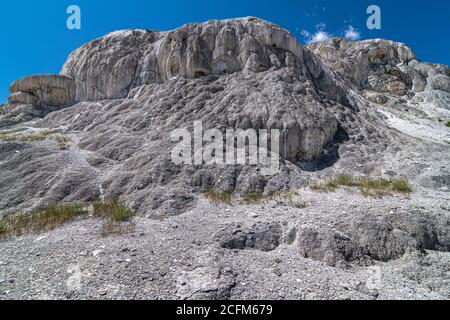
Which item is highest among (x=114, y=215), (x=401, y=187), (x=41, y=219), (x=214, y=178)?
(x=214, y=178)

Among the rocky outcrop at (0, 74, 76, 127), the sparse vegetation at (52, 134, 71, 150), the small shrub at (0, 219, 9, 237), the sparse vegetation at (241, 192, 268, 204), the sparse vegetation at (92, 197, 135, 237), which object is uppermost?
the rocky outcrop at (0, 74, 76, 127)

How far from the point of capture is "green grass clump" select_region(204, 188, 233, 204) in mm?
11188

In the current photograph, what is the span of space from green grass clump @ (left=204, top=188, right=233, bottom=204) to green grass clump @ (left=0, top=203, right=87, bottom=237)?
209 inches

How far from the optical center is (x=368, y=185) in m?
12.4

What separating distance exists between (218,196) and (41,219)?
7158 millimetres

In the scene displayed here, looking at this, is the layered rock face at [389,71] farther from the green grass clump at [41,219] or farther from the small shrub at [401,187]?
the green grass clump at [41,219]

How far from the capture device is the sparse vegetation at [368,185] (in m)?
11.7

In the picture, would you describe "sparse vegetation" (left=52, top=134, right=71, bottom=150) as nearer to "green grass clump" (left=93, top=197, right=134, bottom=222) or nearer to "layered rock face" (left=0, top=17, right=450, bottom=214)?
"layered rock face" (left=0, top=17, right=450, bottom=214)

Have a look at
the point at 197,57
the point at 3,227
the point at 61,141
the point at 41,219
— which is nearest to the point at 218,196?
the point at 41,219

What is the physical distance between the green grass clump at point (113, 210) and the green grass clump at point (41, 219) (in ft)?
2.04

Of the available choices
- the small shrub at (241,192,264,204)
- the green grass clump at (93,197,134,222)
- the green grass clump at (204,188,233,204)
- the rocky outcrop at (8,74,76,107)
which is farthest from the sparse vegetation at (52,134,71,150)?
the small shrub at (241,192,264,204)

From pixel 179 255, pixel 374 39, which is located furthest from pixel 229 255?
pixel 374 39

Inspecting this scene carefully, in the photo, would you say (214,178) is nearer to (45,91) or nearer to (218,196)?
(218,196)

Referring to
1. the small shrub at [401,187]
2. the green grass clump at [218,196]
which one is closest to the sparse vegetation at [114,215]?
the green grass clump at [218,196]
